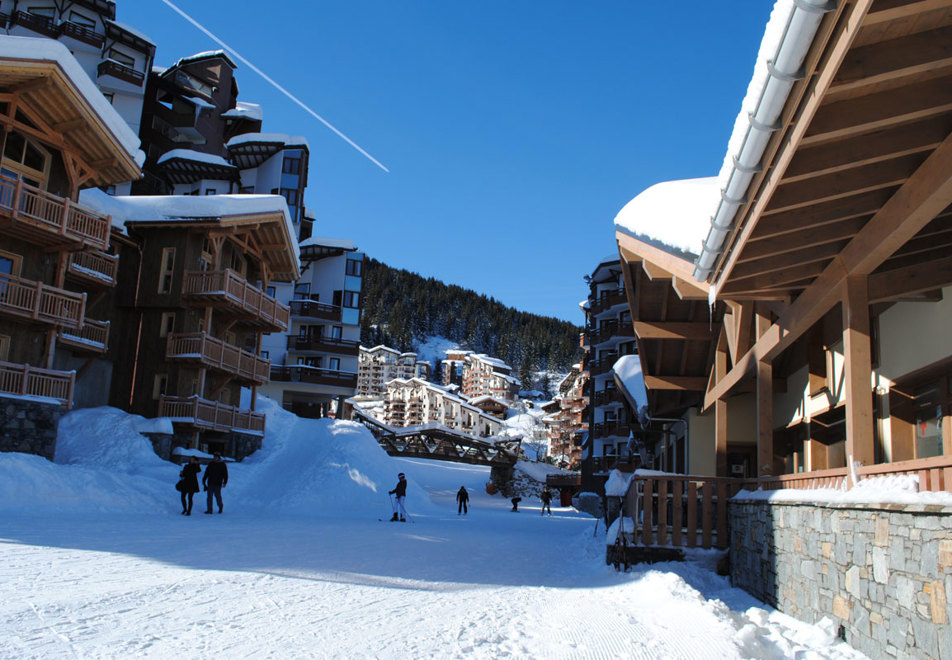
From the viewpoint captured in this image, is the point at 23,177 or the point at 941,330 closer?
the point at 941,330

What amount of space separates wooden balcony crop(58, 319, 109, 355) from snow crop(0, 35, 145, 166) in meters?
5.45

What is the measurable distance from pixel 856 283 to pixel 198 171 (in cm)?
4141

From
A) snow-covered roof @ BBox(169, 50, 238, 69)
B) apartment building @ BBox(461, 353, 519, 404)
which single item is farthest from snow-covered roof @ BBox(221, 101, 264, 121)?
apartment building @ BBox(461, 353, 519, 404)

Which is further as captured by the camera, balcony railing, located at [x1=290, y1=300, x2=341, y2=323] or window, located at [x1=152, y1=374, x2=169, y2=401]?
balcony railing, located at [x1=290, y1=300, x2=341, y2=323]

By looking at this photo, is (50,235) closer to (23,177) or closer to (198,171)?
(23,177)

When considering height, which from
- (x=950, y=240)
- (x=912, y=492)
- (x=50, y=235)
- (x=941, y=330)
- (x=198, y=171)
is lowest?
(x=912, y=492)

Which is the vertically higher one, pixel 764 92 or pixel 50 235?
pixel 50 235

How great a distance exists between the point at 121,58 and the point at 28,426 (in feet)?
106

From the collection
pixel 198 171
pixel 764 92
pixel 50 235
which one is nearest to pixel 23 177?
pixel 50 235

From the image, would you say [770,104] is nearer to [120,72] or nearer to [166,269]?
[166,269]

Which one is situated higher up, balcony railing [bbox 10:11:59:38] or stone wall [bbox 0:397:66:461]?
balcony railing [bbox 10:11:59:38]

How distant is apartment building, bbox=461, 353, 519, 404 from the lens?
134 meters

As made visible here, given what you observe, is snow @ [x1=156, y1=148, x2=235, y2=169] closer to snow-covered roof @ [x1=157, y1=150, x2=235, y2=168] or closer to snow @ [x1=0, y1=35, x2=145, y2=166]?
snow-covered roof @ [x1=157, y1=150, x2=235, y2=168]

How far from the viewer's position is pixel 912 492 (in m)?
5.52
